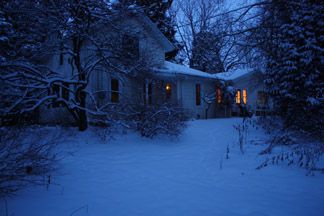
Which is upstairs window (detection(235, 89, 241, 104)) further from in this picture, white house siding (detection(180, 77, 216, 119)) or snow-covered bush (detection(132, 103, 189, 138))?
snow-covered bush (detection(132, 103, 189, 138))

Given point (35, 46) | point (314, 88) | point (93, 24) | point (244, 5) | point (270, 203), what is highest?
point (244, 5)

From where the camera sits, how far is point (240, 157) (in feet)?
16.5

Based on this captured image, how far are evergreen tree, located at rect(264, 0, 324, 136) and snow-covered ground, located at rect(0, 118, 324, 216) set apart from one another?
15.2 ft

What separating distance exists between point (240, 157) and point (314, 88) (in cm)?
568

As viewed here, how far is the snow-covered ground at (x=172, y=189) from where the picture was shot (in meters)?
2.43

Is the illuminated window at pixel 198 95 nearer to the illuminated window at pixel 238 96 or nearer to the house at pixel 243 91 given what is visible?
the house at pixel 243 91

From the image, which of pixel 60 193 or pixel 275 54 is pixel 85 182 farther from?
pixel 275 54

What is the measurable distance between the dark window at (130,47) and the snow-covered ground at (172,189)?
174 inches

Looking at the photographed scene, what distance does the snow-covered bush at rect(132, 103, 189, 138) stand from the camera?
7.01m

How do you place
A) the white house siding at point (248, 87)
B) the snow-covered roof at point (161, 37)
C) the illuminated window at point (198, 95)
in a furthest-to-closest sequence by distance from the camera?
the white house siding at point (248, 87), the illuminated window at point (198, 95), the snow-covered roof at point (161, 37)

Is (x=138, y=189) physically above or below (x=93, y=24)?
below

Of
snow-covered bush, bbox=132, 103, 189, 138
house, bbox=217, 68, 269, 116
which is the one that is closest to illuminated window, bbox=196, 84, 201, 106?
house, bbox=217, 68, 269, 116

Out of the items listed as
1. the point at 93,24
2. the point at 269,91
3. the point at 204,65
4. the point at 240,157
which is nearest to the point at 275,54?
the point at 269,91

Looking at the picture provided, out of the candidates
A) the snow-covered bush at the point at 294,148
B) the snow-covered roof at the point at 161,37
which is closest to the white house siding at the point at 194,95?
the snow-covered roof at the point at 161,37
